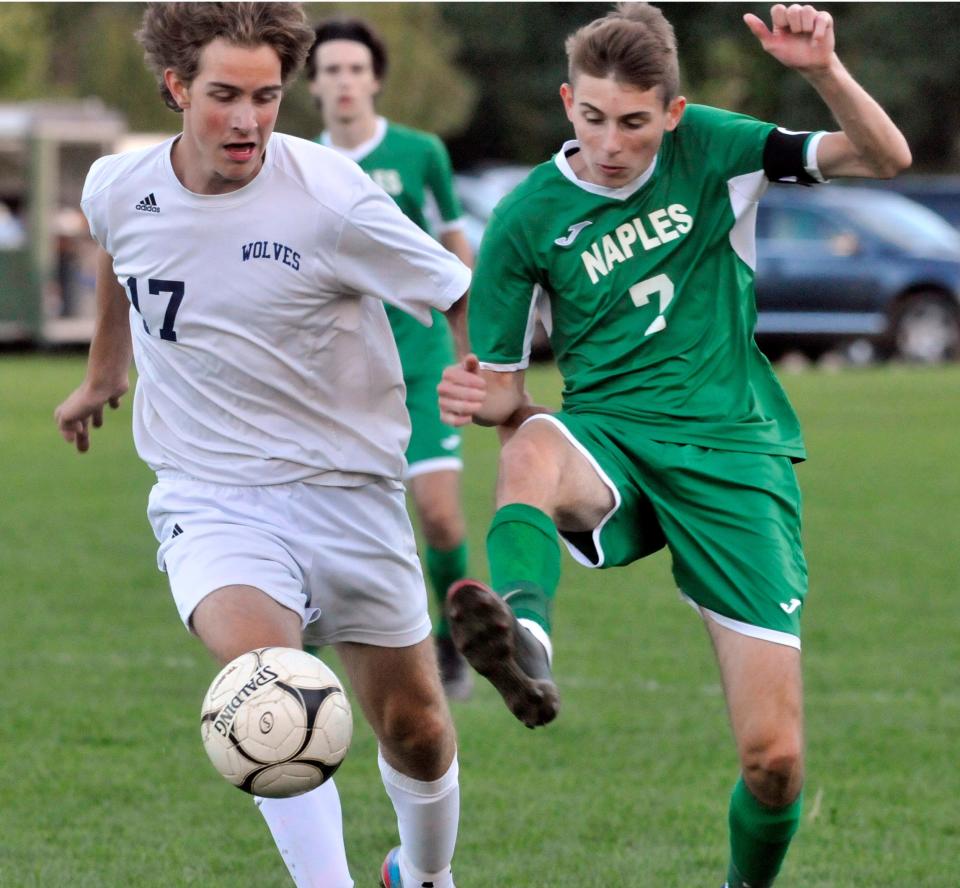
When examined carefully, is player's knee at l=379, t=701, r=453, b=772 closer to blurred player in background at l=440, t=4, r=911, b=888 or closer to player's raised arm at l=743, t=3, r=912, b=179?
blurred player in background at l=440, t=4, r=911, b=888

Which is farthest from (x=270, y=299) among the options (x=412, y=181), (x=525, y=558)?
(x=412, y=181)

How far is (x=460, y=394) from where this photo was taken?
440 cm

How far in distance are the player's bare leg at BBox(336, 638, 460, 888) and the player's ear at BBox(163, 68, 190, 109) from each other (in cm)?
138

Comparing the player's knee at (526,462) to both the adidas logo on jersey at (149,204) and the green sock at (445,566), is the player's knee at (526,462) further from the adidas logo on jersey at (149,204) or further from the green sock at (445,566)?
Result: the green sock at (445,566)

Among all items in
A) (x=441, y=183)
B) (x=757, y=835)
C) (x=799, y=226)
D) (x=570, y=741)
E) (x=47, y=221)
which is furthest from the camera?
(x=47, y=221)

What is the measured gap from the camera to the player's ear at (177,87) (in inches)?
171

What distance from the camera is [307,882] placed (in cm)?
459

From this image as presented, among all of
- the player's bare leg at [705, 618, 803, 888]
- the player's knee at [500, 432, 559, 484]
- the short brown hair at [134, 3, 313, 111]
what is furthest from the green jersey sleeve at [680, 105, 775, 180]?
the player's bare leg at [705, 618, 803, 888]

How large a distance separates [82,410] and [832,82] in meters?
2.14

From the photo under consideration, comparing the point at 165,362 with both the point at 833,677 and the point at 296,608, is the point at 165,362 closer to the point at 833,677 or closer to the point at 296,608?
the point at 296,608

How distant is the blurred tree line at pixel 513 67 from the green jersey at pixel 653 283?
30851 millimetres

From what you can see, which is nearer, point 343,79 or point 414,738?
point 414,738

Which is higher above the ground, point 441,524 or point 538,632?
point 538,632

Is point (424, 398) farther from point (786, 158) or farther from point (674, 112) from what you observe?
point (786, 158)
